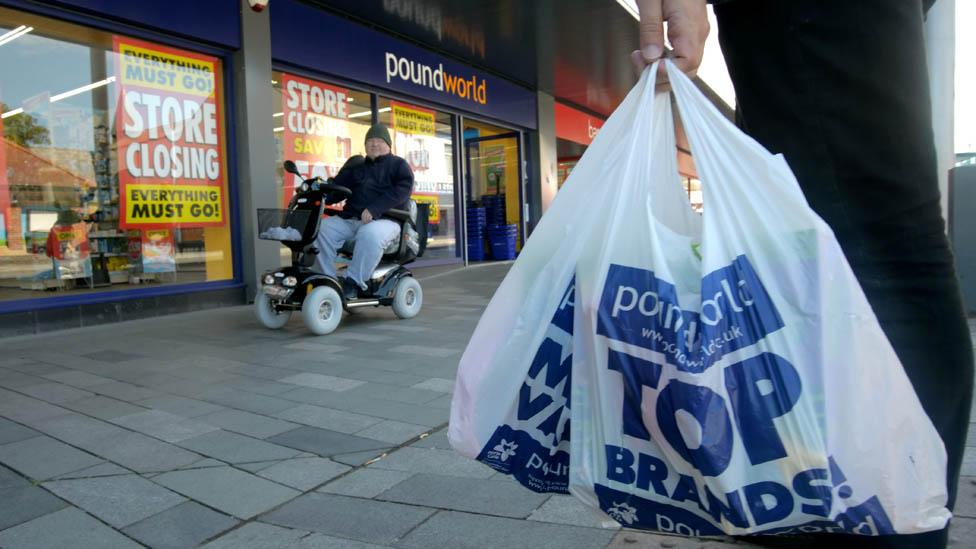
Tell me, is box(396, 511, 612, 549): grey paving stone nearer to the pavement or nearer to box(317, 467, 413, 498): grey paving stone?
the pavement

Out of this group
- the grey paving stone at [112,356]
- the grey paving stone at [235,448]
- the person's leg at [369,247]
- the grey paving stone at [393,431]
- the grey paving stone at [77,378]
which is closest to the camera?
the grey paving stone at [235,448]

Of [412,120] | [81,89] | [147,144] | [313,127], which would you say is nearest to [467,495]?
[147,144]

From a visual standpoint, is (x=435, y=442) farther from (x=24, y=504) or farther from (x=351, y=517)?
(x=24, y=504)

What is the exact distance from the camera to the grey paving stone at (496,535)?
1.98 m

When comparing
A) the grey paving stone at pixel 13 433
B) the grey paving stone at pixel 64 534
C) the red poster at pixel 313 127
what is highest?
the red poster at pixel 313 127

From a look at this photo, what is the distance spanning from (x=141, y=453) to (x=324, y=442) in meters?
0.74

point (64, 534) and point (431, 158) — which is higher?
point (431, 158)

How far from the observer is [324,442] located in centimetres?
297

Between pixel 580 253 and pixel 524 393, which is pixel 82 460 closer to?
pixel 524 393

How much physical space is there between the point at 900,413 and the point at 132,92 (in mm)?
7315

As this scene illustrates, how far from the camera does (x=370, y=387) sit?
12.8 feet

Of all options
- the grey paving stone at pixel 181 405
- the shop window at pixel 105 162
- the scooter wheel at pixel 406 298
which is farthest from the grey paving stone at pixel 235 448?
the shop window at pixel 105 162

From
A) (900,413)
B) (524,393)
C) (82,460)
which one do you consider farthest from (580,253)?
(82,460)

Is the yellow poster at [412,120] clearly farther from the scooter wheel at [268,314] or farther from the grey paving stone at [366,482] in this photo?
the grey paving stone at [366,482]
